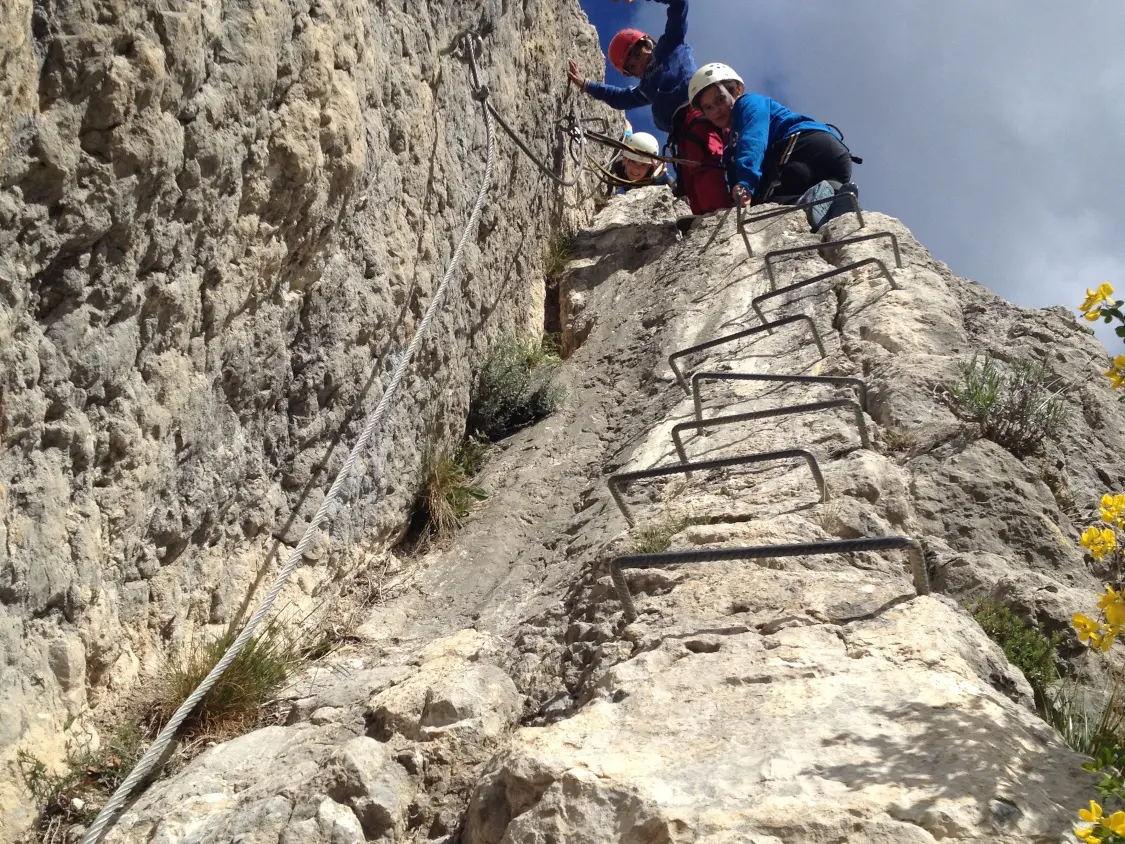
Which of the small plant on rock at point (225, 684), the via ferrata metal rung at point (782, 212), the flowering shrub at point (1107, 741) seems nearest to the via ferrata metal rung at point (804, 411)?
the flowering shrub at point (1107, 741)

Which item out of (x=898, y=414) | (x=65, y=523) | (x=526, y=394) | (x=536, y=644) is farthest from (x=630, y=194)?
(x=65, y=523)

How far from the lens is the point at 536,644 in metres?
3.59

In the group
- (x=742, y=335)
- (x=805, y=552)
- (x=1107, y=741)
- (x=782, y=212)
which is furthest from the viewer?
(x=782, y=212)

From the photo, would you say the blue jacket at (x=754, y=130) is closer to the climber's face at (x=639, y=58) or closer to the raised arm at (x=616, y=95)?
the raised arm at (x=616, y=95)

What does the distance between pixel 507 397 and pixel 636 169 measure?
5277 mm

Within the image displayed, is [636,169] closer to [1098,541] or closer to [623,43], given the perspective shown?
[623,43]

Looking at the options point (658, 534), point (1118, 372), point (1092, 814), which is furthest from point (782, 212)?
point (1092, 814)

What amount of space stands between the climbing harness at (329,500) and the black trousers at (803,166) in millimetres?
3137

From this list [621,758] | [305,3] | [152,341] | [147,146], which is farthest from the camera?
[305,3]

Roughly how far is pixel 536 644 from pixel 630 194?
7.55 meters

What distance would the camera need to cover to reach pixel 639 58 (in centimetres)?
1045

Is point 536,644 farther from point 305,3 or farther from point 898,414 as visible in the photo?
point 305,3

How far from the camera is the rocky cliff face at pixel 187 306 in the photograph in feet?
9.04

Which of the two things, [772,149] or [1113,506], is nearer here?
[1113,506]
